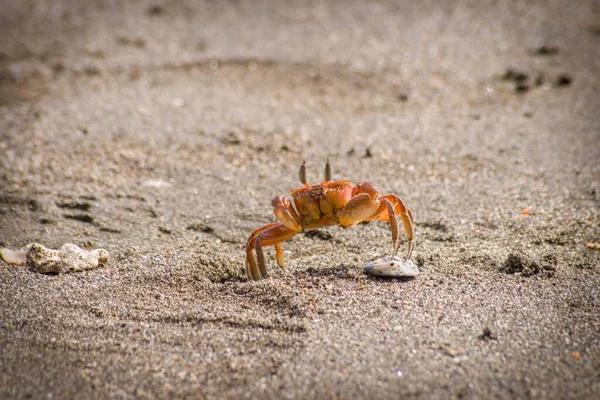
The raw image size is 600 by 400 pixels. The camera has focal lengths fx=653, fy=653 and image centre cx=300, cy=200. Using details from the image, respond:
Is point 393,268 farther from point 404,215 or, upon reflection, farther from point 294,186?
point 294,186

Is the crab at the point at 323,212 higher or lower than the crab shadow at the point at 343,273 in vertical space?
higher

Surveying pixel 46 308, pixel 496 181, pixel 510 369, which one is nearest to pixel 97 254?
pixel 46 308

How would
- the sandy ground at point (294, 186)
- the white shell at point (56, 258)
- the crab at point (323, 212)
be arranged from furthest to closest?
1. the white shell at point (56, 258)
2. the crab at point (323, 212)
3. the sandy ground at point (294, 186)

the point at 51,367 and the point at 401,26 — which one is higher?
the point at 401,26

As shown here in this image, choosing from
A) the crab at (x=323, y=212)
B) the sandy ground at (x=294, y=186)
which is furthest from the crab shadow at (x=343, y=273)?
the crab at (x=323, y=212)

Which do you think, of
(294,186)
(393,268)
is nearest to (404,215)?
(393,268)

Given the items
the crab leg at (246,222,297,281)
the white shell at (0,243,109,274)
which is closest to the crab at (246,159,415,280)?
the crab leg at (246,222,297,281)

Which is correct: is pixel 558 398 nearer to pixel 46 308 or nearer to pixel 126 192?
pixel 46 308

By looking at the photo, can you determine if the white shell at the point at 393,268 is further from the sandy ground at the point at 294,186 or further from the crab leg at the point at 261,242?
the crab leg at the point at 261,242
